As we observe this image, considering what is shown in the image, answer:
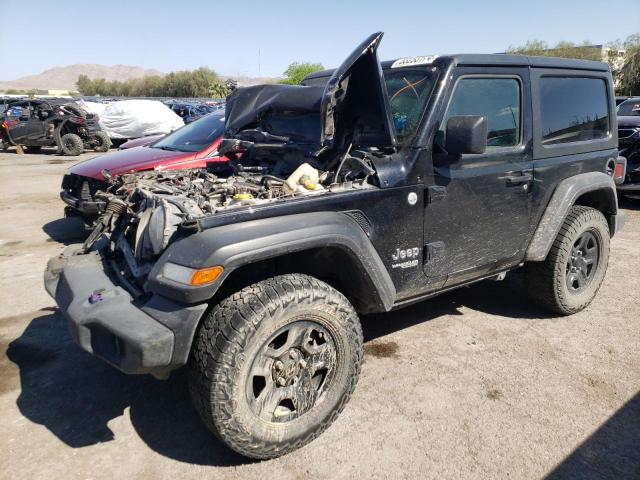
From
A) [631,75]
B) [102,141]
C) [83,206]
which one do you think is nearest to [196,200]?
[83,206]

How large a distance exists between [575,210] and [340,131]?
7.17 feet

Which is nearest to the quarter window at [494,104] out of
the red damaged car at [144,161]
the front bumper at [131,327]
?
the front bumper at [131,327]

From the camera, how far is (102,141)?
16734 mm

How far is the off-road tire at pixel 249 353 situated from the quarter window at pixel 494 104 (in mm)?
1554

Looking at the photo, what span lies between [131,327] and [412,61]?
2.57 m

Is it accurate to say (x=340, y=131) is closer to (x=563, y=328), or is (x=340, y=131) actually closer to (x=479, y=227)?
(x=479, y=227)

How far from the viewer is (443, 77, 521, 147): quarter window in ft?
10.8

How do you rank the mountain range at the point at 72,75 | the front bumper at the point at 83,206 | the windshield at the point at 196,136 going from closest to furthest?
1. the front bumper at the point at 83,206
2. the windshield at the point at 196,136
3. the mountain range at the point at 72,75

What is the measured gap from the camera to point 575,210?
408cm

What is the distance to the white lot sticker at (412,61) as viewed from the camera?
11.0 ft

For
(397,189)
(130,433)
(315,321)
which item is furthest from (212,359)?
(397,189)

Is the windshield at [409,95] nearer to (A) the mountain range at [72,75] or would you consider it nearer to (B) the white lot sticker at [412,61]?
(B) the white lot sticker at [412,61]

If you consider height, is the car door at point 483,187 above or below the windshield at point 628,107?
below

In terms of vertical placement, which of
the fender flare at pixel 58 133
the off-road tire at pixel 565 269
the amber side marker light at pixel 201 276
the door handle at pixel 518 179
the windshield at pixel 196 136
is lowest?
the off-road tire at pixel 565 269
